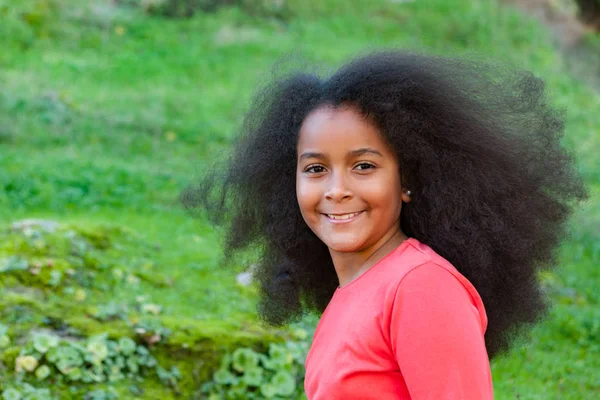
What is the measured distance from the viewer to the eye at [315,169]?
258 cm

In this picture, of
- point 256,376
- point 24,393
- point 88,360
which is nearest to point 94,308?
point 88,360

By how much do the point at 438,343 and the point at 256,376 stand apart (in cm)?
254

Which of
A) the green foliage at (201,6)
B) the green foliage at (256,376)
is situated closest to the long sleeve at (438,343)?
the green foliage at (256,376)

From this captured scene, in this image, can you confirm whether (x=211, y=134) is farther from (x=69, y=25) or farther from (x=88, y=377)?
(x=88, y=377)

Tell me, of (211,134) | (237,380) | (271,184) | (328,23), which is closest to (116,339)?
(237,380)

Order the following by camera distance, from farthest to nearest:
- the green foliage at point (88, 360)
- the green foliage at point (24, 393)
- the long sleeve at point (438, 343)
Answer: the green foliage at point (88, 360) → the green foliage at point (24, 393) → the long sleeve at point (438, 343)

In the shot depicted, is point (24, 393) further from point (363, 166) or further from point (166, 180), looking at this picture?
point (166, 180)

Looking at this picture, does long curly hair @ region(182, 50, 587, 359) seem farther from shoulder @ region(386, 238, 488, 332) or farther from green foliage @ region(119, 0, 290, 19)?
green foliage @ region(119, 0, 290, 19)

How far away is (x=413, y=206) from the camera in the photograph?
2.64 m

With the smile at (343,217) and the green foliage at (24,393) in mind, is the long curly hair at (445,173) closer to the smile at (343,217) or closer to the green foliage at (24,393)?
the smile at (343,217)

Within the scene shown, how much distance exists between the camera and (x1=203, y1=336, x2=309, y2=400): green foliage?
4551 millimetres

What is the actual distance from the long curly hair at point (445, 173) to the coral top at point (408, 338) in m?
0.23

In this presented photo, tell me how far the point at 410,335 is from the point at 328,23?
14.3 m

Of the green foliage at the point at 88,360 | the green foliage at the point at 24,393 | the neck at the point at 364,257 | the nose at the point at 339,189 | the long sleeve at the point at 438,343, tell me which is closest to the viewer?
the long sleeve at the point at 438,343
